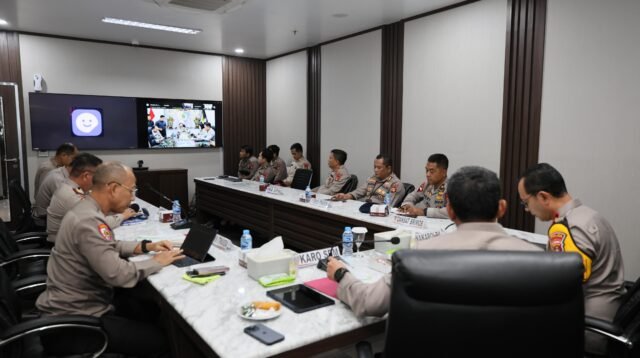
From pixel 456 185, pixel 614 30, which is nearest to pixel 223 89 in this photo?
pixel 614 30

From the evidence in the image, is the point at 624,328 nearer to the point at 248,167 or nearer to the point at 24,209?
the point at 24,209

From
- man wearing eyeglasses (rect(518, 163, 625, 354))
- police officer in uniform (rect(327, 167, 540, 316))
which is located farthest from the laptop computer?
man wearing eyeglasses (rect(518, 163, 625, 354))

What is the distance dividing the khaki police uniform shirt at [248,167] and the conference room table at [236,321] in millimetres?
4928

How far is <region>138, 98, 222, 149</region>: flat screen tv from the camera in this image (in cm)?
670

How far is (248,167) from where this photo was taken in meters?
7.05

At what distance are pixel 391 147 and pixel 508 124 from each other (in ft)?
5.13

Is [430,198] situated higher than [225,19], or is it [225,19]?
[225,19]

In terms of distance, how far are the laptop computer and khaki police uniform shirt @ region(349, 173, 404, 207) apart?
2.34m

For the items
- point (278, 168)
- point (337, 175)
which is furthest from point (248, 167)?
point (337, 175)

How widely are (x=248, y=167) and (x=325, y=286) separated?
17.8 ft

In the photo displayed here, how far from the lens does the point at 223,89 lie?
24.1 ft

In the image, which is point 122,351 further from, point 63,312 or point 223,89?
point 223,89

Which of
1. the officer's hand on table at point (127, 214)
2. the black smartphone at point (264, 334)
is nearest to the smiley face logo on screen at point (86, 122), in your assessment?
the officer's hand on table at point (127, 214)

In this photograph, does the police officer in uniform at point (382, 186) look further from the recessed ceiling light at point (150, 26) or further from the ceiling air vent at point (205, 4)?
the recessed ceiling light at point (150, 26)
